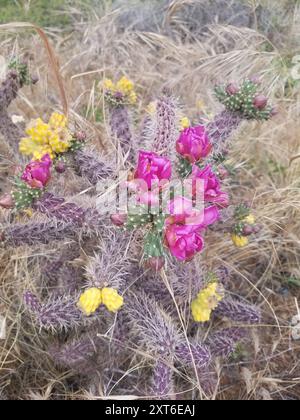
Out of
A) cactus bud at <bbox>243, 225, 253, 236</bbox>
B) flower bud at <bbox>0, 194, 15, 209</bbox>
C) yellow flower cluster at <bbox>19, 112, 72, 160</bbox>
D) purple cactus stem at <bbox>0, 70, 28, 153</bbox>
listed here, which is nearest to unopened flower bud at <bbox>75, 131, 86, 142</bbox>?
yellow flower cluster at <bbox>19, 112, 72, 160</bbox>

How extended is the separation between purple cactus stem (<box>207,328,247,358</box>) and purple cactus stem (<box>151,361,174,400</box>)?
0.22 metres

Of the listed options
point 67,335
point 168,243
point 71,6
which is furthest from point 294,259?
point 71,6

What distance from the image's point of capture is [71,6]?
10.7ft

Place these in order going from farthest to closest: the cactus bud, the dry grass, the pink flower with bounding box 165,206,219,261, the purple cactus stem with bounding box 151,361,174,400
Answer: the dry grass < the cactus bud < the purple cactus stem with bounding box 151,361,174,400 < the pink flower with bounding box 165,206,219,261

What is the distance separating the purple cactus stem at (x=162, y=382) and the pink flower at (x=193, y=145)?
57cm

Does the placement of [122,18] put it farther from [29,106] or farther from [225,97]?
[225,97]

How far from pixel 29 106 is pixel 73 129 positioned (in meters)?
0.86

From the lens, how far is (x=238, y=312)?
5.13 feet

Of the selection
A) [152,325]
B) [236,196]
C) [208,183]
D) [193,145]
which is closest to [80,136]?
[193,145]

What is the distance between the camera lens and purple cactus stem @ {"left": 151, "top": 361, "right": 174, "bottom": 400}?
1.32 m

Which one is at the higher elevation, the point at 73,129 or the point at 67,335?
the point at 73,129

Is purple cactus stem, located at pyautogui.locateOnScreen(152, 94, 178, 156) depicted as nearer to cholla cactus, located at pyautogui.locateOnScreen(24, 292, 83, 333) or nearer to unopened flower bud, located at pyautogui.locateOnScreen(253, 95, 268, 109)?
unopened flower bud, located at pyautogui.locateOnScreen(253, 95, 268, 109)

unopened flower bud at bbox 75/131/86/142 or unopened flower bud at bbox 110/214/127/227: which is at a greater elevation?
unopened flower bud at bbox 75/131/86/142

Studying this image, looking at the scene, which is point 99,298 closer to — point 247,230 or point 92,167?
point 92,167
